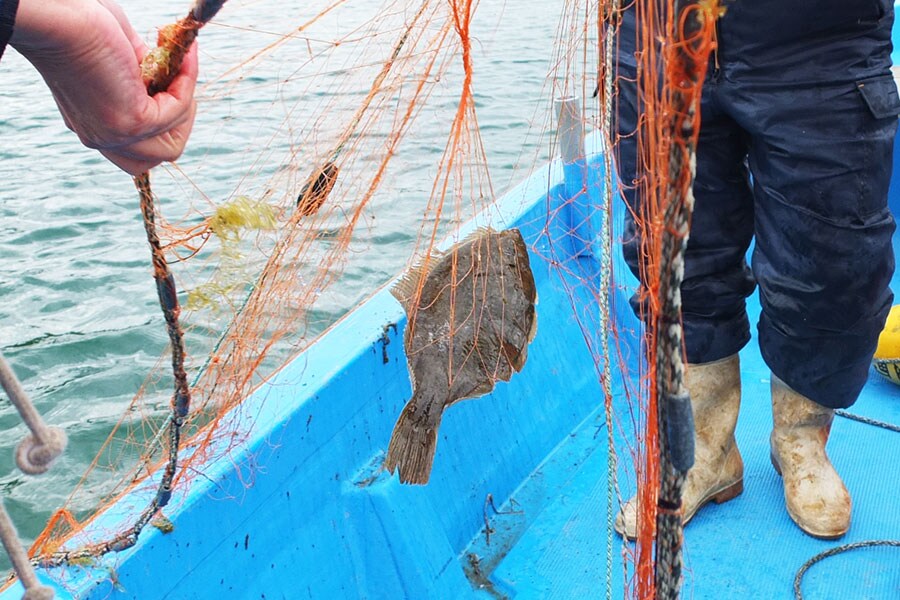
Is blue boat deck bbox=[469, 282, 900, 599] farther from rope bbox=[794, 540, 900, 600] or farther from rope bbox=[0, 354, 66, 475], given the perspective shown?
rope bbox=[0, 354, 66, 475]

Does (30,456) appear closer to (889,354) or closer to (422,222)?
(422,222)

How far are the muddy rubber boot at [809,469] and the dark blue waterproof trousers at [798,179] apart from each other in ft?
0.34

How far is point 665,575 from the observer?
136 cm

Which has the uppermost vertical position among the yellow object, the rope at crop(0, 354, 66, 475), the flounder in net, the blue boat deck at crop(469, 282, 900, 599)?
the rope at crop(0, 354, 66, 475)

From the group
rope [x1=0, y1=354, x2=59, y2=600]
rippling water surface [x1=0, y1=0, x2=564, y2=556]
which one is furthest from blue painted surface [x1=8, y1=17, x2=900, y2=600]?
rippling water surface [x1=0, y1=0, x2=564, y2=556]

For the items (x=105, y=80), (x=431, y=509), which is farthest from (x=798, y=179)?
(x=105, y=80)

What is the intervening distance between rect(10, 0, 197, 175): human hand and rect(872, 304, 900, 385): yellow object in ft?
10.1

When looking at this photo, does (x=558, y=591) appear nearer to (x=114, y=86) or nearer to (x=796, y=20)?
(x=796, y=20)

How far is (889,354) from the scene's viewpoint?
11.5ft

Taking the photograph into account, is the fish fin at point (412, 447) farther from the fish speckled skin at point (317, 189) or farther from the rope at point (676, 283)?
the rope at point (676, 283)

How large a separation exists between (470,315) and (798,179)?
1066 millimetres

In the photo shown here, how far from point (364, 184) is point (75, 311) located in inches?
89.4

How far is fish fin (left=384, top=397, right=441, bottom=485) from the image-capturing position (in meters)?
2.44

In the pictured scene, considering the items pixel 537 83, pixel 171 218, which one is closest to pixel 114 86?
pixel 171 218
